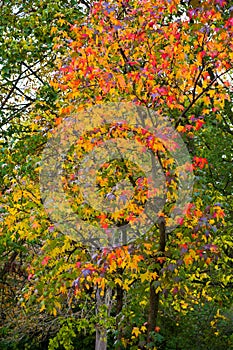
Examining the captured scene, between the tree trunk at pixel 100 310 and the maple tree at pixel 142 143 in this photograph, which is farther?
the tree trunk at pixel 100 310

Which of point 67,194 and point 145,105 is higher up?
point 145,105

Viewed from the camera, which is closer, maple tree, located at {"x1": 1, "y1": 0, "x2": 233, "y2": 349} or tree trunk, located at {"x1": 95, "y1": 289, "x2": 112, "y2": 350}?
maple tree, located at {"x1": 1, "y1": 0, "x2": 233, "y2": 349}

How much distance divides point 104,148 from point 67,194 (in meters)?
0.84

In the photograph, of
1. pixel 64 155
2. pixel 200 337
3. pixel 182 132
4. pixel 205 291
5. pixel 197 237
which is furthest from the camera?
pixel 200 337

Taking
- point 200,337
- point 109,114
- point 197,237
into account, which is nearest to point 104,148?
point 109,114

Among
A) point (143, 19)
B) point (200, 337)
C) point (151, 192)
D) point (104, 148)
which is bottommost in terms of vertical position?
point (200, 337)

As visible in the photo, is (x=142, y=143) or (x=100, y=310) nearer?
(x=142, y=143)

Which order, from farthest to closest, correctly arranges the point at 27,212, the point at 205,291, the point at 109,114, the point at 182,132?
the point at 205,291
the point at 27,212
the point at 109,114
the point at 182,132

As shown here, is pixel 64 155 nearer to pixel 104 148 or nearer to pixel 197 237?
pixel 104 148

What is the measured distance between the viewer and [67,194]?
248 inches

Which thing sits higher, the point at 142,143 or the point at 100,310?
the point at 142,143

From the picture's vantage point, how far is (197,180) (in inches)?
205

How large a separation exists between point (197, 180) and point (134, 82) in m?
1.25

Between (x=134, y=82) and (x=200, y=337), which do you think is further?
(x=200, y=337)
